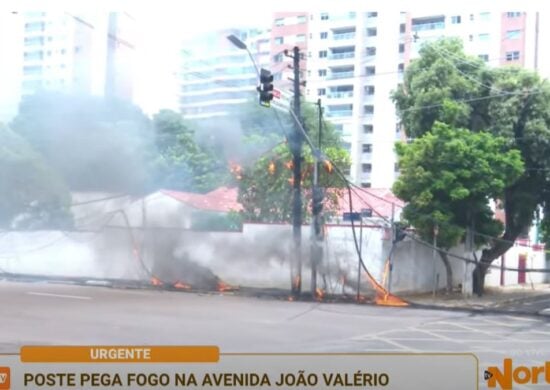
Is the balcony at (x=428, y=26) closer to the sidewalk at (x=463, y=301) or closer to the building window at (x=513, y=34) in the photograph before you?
the building window at (x=513, y=34)

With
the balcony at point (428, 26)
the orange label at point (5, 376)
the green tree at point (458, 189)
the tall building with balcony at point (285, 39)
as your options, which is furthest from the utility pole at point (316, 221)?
the green tree at point (458, 189)

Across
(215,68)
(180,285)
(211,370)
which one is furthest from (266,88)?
(211,370)

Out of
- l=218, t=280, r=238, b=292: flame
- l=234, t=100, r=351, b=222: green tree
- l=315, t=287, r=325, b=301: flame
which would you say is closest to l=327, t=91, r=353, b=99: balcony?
l=234, t=100, r=351, b=222: green tree

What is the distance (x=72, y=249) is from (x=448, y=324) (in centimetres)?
155

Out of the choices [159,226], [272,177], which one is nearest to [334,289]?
[272,177]

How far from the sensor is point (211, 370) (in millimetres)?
1926

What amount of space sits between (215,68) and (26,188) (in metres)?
0.68

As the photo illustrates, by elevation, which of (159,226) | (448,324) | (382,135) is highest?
(382,135)

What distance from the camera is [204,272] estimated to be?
3051 mm

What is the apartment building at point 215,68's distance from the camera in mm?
2041

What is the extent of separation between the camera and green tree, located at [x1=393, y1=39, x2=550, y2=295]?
2.61 meters

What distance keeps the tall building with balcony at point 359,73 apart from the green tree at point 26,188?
2.87 feet

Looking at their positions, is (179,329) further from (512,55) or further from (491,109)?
(491,109)

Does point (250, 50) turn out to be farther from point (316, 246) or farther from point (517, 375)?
point (316, 246)
